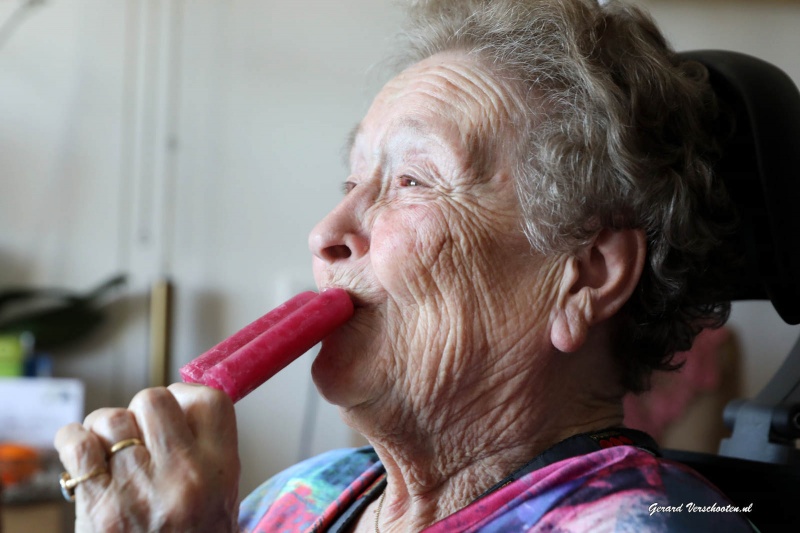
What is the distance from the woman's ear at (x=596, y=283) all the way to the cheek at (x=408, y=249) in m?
0.17

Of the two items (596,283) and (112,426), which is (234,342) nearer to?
(112,426)

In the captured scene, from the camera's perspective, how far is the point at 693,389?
226 cm

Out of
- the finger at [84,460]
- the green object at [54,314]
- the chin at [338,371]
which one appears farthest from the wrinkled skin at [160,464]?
the green object at [54,314]

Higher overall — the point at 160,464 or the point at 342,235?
the point at 342,235

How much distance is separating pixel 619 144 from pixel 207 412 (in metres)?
0.61

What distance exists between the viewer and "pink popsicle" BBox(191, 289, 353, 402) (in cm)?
85

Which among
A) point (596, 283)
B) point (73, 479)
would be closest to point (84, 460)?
point (73, 479)

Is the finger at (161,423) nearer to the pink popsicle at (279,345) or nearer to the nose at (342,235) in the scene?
the pink popsicle at (279,345)

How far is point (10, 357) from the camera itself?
228 cm

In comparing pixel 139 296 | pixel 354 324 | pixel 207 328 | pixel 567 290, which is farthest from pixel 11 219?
pixel 567 290

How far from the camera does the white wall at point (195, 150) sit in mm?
2520

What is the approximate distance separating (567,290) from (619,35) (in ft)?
1.26

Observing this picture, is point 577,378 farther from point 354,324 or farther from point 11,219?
point 11,219

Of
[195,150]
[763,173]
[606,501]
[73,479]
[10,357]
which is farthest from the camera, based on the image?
[195,150]
